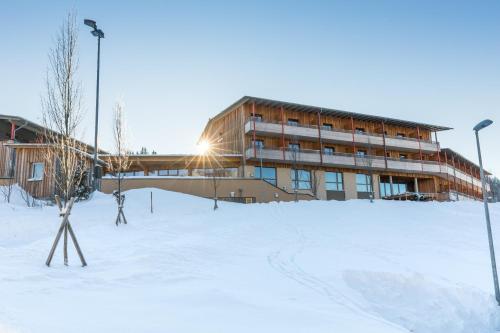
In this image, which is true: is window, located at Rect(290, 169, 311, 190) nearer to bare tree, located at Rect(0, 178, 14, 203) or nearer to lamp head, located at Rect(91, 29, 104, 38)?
lamp head, located at Rect(91, 29, 104, 38)

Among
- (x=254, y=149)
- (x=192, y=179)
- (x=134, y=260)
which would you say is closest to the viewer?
(x=134, y=260)

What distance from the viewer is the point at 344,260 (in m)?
10.1

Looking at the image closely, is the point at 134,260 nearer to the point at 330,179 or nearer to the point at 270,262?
the point at 270,262

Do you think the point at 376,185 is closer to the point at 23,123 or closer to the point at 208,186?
the point at 208,186

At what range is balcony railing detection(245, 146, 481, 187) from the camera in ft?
97.1

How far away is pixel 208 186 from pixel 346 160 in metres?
14.6

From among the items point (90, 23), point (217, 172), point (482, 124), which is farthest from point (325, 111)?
point (482, 124)

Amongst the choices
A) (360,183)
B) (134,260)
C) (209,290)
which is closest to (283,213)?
(134,260)

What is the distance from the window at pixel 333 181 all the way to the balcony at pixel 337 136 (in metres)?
3.25

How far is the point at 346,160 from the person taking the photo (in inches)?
1307

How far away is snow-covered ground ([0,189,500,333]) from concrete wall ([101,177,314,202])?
615 centimetres

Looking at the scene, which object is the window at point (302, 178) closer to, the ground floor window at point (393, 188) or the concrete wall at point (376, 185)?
the concrete wall at point (376, 185)

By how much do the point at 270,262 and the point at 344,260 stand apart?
229cm

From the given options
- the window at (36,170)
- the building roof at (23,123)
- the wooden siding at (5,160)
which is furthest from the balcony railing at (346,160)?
the wooden siding at (5,160)
